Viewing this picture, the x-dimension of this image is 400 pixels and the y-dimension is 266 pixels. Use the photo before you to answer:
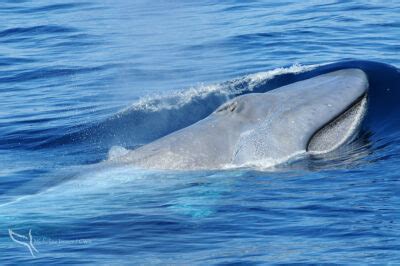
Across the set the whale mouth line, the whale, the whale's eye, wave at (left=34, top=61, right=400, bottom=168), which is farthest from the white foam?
the whale's eye

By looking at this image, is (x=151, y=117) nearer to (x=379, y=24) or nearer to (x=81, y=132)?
(x=81, y=132)

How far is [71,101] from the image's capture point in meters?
23.8

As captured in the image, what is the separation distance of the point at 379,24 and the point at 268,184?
16.8m

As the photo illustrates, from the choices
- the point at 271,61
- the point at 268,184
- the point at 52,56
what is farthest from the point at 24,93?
the point at 268,184

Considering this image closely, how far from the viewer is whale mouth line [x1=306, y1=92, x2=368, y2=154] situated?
16578 millimetres

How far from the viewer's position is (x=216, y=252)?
39.2 feet

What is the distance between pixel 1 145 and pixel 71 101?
4.50 m

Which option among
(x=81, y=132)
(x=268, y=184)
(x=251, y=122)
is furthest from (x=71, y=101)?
(x=268, y=184)

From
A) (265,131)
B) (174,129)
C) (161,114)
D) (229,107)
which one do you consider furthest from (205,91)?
(265,131)

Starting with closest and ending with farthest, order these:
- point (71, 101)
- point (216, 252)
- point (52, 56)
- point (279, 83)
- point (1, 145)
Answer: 1. point (216, 252)
2. point (1, 145)
3. point (279, 83)
4. point (71, 101)
5. point (52, 56)

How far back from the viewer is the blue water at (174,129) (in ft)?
40.6

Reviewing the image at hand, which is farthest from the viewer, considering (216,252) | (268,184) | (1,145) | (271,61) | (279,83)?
(271,61)

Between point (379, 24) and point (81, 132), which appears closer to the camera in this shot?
point (81, 132)

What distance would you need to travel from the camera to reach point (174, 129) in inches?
765
